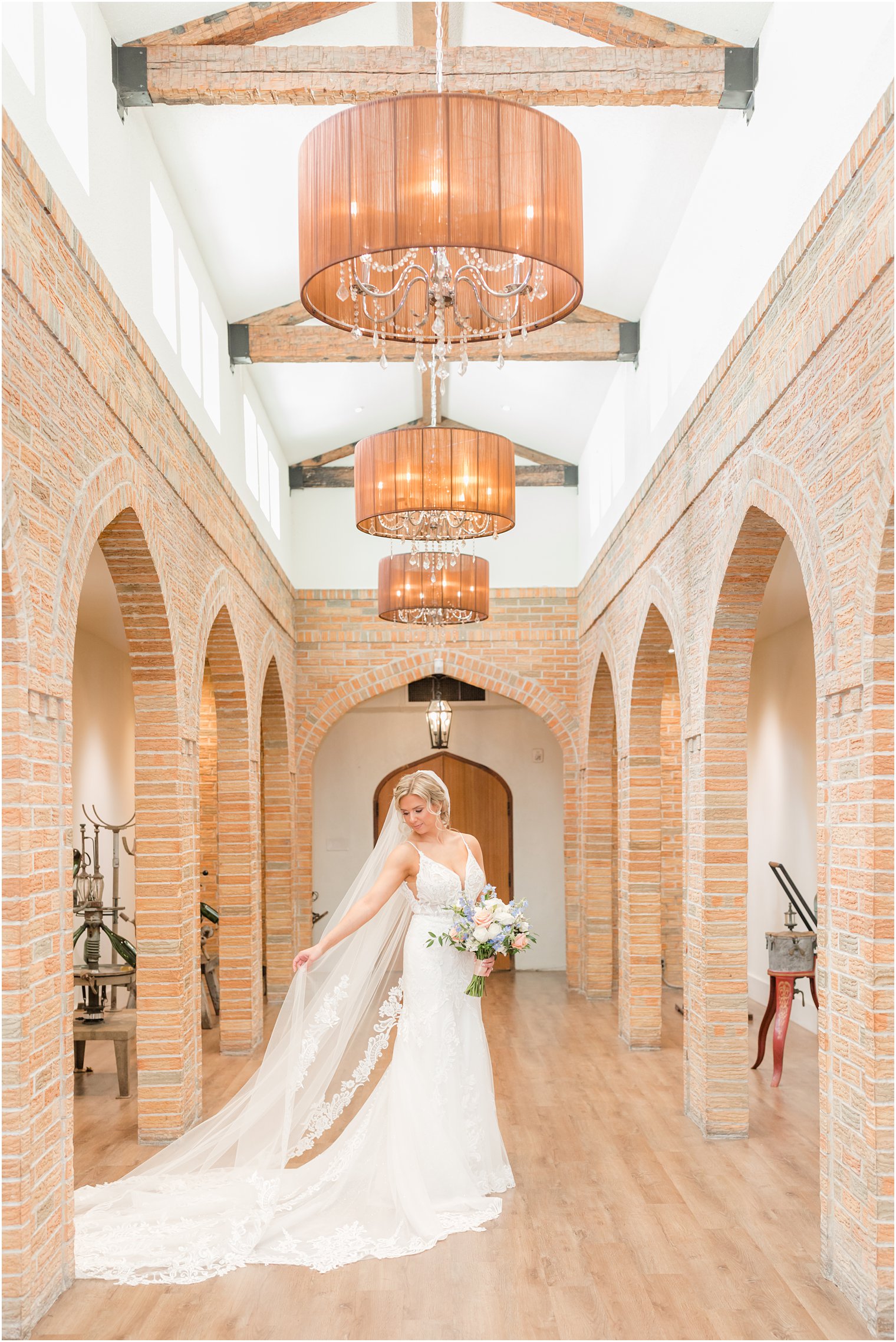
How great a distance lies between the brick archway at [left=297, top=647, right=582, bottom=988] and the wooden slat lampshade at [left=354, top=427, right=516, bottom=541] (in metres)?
5.96

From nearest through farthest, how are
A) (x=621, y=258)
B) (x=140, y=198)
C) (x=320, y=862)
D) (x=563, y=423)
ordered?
(x=140, y=198)
(x=621, y=258)
(x=563, y=423)
(x=320, y=862)

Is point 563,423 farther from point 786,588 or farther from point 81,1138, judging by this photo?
point 81,1138

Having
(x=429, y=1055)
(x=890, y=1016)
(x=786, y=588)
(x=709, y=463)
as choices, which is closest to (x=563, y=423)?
(x=786, y=588)

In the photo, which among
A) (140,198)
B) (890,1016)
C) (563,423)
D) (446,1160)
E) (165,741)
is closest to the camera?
(890,1016)


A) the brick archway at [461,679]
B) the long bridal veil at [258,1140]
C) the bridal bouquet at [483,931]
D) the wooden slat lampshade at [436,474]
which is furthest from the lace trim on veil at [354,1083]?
the brick archway at [461,679]

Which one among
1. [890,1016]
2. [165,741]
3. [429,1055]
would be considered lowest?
[429,1055]

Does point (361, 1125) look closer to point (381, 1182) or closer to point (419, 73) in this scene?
point (381, 1182)

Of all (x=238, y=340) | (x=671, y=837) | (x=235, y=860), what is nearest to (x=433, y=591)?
(x=238, y=340)

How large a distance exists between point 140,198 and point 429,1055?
14.7 ft

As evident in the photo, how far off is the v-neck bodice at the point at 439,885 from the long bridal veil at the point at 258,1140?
35cm

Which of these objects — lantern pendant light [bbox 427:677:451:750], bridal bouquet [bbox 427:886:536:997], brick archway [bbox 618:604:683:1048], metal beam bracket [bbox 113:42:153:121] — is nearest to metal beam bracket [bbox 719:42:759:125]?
metal beam bracket [bbox 113:42:153:121]

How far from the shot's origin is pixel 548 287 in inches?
167

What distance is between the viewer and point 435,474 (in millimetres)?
6480

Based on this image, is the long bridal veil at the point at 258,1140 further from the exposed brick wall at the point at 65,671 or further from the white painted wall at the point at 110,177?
the white painted wall at the point at 110,177
